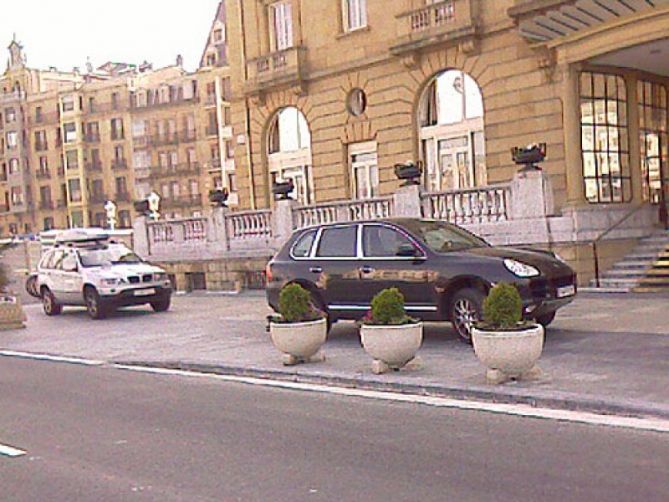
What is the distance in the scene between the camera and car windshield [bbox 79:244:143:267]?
21975mm

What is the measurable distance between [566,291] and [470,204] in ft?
25.5

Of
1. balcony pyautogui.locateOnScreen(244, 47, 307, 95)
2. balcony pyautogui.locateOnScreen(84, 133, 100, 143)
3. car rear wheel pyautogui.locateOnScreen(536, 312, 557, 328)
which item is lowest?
car rear wheel pyautogui.locateOnScreen(536, 312, 557, 328)

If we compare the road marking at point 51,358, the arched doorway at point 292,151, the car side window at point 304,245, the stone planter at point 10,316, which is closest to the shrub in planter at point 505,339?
the car side window at point 304,245

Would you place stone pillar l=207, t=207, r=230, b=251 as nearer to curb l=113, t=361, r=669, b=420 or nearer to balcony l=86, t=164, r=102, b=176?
curb l=113, t=361, r=669, b=420

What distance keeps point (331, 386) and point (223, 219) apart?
16197 millimetres

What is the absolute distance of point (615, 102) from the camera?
22.2m

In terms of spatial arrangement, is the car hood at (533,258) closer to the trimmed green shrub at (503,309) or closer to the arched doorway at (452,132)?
the trimmed green shrub at (503,309)

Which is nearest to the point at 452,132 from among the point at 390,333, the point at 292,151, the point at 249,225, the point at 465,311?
the point at 249,225

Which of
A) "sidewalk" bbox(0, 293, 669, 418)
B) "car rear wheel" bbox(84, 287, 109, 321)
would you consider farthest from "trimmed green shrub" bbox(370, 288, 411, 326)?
"car rear wheel" bbox(84, 287, 109, 321)

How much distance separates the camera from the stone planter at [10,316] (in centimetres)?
2011

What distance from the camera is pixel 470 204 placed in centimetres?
2006

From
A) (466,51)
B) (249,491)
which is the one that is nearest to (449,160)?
(466,51)

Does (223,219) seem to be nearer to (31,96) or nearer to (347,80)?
(347,80)

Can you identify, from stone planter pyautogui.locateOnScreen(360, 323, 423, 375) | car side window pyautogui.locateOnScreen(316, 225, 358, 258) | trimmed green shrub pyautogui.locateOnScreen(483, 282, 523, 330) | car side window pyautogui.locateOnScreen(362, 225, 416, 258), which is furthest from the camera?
car side window pyautogui.locateOnScreen(316, 225, 358, 258)
